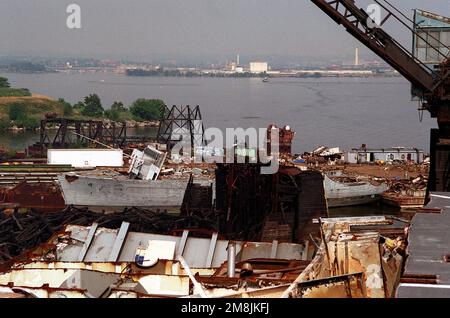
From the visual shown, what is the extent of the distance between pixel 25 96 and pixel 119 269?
273ft

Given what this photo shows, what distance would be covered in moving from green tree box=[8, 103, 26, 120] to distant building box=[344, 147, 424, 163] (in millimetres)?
45583

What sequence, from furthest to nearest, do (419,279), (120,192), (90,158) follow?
(90,158) < (120,192) < (419,279)

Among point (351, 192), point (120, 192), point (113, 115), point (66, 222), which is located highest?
point (113, 115)

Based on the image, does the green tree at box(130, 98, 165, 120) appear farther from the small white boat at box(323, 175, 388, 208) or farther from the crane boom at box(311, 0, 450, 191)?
the crane boom at box(311, 0, 450, 191)

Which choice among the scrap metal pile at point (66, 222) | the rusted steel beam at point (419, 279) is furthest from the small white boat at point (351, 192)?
the rusted steel beam at point (419, 279)

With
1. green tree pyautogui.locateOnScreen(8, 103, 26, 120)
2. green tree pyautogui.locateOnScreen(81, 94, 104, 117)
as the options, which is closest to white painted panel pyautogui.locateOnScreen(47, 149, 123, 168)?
green tree pyautogui.locateOnScreen(81, 94, 104, 117)

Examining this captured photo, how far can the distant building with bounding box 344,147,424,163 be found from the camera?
32.0 meters

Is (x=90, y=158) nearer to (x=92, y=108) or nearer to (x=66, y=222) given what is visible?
(x=66, y=222)

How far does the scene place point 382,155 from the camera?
32.8m

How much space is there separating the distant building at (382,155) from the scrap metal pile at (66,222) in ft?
49.4

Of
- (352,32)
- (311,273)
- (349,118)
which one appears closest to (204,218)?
(352,32)

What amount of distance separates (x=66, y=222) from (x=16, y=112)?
190 ft

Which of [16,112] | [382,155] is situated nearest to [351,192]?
[382,155]
